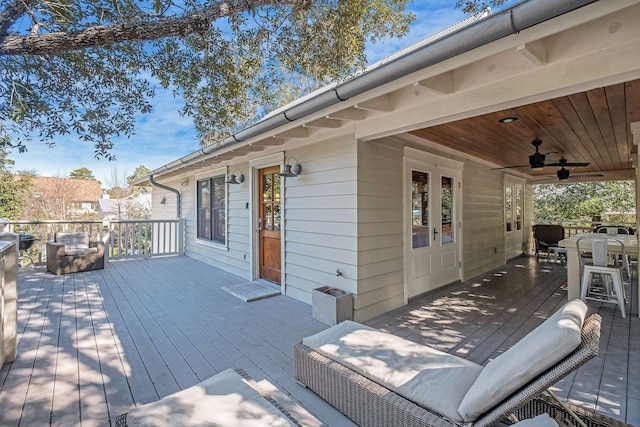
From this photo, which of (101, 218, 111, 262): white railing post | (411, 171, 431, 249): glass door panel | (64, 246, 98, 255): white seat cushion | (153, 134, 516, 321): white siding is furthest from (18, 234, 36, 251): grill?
(411, 171, 431, 249): glass door panel

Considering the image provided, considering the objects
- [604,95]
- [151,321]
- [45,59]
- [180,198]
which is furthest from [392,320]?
[180,198]

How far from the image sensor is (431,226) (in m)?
4.85

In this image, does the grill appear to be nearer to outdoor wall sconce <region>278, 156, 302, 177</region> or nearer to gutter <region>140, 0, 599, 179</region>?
outdoor wall sconce <region>278, 156, 302, 177</region>

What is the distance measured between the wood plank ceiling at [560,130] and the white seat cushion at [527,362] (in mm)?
2471

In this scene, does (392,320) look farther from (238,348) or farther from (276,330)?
(238,348)

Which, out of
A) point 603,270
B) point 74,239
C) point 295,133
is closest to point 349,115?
point 295,133

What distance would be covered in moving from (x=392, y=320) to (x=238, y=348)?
182cm

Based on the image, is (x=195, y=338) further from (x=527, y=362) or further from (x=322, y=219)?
(x=527, y=362)

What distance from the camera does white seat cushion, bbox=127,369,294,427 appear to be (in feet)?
4.48

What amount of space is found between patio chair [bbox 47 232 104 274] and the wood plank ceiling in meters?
6.59

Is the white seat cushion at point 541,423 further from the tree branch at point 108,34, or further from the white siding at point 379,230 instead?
the tree branch at point 108,34

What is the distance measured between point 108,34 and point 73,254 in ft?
18.0

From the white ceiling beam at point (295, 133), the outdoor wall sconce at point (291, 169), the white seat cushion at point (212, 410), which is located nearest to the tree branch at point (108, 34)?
the white ceiling beam at point (295, 133)

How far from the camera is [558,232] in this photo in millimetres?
7562
